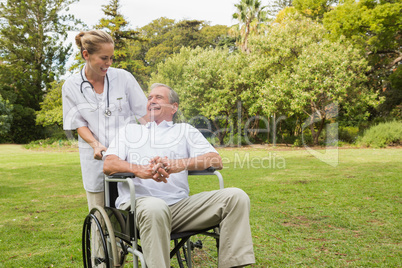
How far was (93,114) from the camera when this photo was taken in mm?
2613

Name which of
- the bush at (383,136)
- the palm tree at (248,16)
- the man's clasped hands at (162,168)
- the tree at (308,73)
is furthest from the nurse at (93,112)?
the palm tree at (248,16)

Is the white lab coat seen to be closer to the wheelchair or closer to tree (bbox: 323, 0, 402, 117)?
the wheelchair

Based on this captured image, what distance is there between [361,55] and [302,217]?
15099 mm

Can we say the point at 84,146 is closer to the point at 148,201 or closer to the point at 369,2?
the point at 148,201

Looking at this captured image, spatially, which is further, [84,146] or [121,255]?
[84,146]

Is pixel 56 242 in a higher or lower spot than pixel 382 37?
lower

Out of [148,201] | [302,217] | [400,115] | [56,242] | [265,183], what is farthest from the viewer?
[400,115]

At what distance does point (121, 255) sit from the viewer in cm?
246

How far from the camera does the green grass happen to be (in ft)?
10.7


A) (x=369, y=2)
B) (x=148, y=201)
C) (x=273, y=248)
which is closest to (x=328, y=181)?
(x=273, y=248)

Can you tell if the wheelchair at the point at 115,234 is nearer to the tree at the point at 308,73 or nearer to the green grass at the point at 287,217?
the green grass at the point at 287,217

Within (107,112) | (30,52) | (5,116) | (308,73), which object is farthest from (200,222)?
(30,52)

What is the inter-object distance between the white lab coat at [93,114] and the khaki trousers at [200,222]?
645 millimetres

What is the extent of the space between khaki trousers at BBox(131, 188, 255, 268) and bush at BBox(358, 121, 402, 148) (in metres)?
15.2
